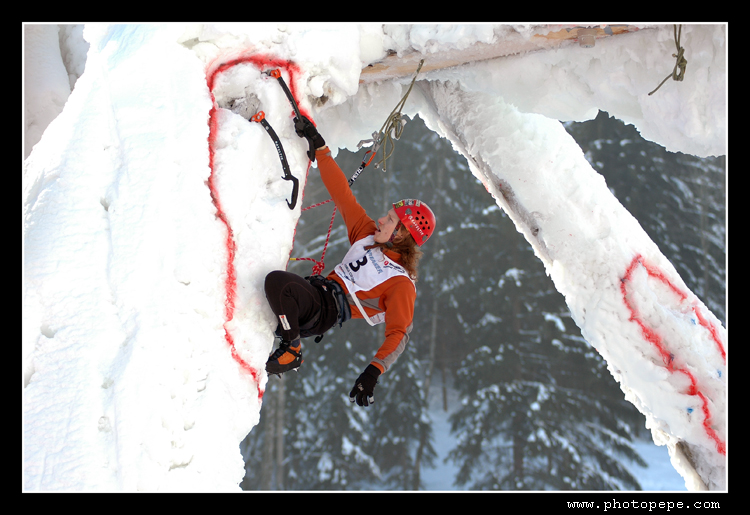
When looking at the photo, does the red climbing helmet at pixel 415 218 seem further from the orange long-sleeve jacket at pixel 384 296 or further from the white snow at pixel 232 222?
the white snow at pixel 232 222

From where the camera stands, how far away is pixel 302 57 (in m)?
2.58

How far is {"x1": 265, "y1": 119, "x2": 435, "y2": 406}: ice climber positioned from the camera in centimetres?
268

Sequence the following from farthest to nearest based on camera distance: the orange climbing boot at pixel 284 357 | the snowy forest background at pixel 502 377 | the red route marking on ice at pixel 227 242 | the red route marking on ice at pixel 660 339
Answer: the snowy forest background at pixel 502 377 < the red route marking on ice at pixel 660 339 < the orange climbing boot at pixel 284 357 < the red route marking on ice at pixel 227 242

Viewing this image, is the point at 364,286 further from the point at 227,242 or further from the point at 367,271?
the point at 227,242

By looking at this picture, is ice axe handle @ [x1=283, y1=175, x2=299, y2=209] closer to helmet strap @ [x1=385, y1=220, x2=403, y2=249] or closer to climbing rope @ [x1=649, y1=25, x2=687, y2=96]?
helmet strap @ [x1=385, y1=220, x2=403, y2=249]

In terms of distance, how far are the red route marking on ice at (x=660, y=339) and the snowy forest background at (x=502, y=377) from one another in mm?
8167

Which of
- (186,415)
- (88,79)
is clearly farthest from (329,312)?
(88,79)

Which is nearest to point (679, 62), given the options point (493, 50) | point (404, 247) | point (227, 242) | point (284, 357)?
point (493, 50)

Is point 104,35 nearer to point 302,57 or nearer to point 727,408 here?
point 302,57

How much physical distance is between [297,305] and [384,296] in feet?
1.96

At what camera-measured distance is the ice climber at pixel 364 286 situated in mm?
2684

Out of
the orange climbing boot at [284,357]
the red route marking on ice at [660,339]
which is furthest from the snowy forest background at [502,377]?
the red route marking on ice at [660,339]

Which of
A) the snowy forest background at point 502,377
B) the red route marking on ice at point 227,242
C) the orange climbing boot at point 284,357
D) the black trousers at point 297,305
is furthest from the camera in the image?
the snowy forest background at point 502,377

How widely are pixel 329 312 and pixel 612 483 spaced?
10306 millimetres
